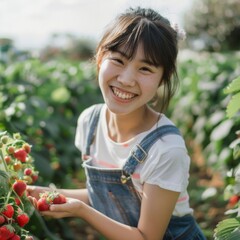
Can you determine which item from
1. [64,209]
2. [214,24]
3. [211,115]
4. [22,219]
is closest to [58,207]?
[64,209]

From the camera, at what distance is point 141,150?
2.05 meters

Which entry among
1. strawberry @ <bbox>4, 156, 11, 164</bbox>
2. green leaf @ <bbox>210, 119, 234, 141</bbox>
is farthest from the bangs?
green leaf @ <bbox>210, 119, 234, 141</bbox>

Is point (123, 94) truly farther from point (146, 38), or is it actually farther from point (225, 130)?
point (225, 130)

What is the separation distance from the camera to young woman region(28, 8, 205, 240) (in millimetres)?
1993

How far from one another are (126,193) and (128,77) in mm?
471

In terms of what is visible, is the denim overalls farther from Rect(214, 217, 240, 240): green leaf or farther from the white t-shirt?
Rect(214, 217, 240, 240): green leaf

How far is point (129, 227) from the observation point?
6.60ft

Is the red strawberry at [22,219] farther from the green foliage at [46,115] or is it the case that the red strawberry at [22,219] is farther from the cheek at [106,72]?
the cheek at [106,72]

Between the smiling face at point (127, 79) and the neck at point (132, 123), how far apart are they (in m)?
0.12

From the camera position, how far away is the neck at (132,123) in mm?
2191

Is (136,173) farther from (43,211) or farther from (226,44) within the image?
(226,44)

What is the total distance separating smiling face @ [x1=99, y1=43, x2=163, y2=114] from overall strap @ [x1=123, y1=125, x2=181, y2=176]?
13 cm

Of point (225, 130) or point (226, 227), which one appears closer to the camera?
point (226, 227)

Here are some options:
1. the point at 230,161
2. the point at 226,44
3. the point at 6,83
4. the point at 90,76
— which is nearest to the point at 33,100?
the point at 6,83
